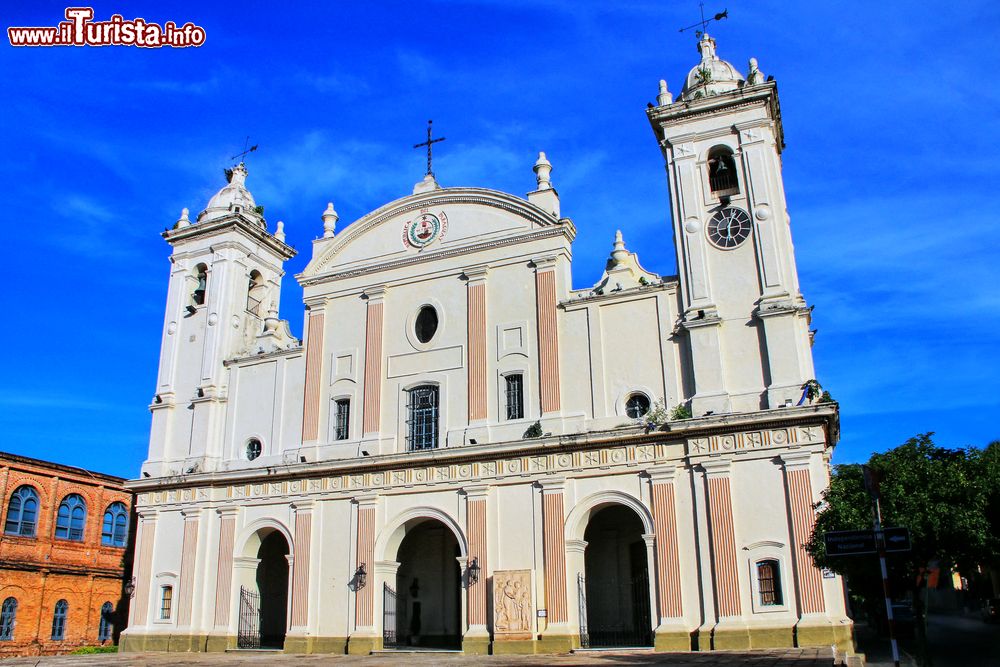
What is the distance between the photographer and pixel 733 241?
84.6 feet

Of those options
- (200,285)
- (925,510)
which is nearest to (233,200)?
(200,285)

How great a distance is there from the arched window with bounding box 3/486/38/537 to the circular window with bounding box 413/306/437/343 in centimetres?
1635

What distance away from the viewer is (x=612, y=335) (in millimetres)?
26391

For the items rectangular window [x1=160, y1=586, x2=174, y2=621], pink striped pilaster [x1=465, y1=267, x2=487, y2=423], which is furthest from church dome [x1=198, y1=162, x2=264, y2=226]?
rectangular window [x1=160, y1=586, x2=174, y2=621]

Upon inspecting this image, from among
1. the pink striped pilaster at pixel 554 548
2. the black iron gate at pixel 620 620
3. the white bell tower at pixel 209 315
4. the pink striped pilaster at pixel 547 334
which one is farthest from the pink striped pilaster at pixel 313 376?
the black iron gate at pixel 620 620

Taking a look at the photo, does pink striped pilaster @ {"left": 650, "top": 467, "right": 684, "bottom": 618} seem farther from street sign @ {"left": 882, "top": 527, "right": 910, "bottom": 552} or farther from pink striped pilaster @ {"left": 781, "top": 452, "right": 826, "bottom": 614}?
street sign @ {"left": 882, "top": 527, "right": 910, "bottom": 552}

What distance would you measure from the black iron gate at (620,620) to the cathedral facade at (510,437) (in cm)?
8

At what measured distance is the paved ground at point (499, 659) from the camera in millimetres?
18469

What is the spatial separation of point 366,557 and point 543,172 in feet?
43.5

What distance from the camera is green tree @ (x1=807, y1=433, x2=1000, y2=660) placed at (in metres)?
17.6

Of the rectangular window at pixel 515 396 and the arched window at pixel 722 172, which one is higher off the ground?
the arched window at pixel 722 172

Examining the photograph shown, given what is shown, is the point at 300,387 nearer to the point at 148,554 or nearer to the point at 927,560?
the point at 148,554

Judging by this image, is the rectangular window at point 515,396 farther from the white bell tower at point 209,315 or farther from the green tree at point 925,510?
the white bell tower at point 209,315

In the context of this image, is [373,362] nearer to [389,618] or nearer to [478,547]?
[478,547]
